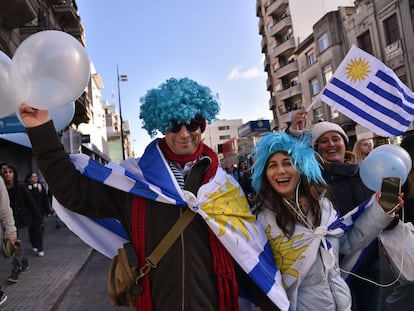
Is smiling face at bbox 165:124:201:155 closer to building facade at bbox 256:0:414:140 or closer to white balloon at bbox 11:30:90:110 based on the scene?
white balloon at bbox 11:30:90:110

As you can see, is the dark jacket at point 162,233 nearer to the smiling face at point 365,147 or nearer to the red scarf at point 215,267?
the red scarf at point 215,267

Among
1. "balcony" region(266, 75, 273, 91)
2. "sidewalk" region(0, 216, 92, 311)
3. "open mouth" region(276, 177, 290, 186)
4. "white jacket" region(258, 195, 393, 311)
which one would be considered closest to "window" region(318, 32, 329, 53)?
"balcony" region(266, 75, 273, 91)

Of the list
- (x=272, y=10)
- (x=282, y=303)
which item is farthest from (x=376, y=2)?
(x=282, y=303)

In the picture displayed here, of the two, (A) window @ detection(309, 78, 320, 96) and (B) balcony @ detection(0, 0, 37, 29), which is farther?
(A) window @ detection(309, 78, 320, 96)

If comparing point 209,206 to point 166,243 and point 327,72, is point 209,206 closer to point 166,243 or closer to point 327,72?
point 166,243

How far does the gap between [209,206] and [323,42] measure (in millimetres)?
31568

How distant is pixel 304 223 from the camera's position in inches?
90.1

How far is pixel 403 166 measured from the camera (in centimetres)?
239

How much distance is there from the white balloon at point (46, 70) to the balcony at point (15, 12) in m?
11.2

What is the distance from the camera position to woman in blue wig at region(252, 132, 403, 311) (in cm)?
215

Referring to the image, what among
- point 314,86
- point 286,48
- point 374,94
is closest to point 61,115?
point 374,94

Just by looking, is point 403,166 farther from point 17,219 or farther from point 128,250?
point 17,219

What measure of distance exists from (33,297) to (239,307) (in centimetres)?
421

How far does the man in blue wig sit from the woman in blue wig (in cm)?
15
